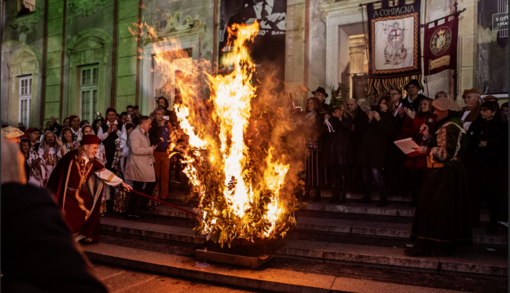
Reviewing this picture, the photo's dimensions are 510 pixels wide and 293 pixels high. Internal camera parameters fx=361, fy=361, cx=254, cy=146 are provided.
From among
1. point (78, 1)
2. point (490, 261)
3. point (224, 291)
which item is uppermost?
point (78, 1)

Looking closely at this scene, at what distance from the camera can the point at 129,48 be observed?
15.1 m

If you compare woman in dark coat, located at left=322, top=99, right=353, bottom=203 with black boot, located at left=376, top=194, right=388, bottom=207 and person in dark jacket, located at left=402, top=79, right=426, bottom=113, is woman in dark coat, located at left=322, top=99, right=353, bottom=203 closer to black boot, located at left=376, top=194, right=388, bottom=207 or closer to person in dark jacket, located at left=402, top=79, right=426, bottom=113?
black boot, located at left=376, top=194, right=388, bottom=207

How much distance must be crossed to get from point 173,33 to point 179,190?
7.04m

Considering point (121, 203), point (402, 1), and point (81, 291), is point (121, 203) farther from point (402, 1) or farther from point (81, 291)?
point (402, 1)

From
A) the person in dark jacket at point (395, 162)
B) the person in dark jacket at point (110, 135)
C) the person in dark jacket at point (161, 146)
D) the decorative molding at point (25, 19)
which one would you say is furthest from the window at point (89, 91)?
the person in dark jacket at point (395, 162)

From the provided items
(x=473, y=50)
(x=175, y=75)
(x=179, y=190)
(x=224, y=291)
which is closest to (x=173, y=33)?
(x=175, y=75)

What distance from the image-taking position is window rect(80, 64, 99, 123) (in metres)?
16.5

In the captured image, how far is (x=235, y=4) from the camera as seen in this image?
41.9 feet

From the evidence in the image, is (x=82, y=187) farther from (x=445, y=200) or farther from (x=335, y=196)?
(x=445, y=200)

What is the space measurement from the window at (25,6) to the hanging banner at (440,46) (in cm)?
1829

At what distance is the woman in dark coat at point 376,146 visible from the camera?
7383 mm

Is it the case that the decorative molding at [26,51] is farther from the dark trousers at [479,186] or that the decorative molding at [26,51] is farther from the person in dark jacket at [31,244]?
the person in dark jacket at [31,244]

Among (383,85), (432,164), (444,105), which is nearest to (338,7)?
(383,85)

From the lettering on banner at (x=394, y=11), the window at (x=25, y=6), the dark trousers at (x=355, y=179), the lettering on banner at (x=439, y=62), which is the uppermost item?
the window at (x=25, y=6)
